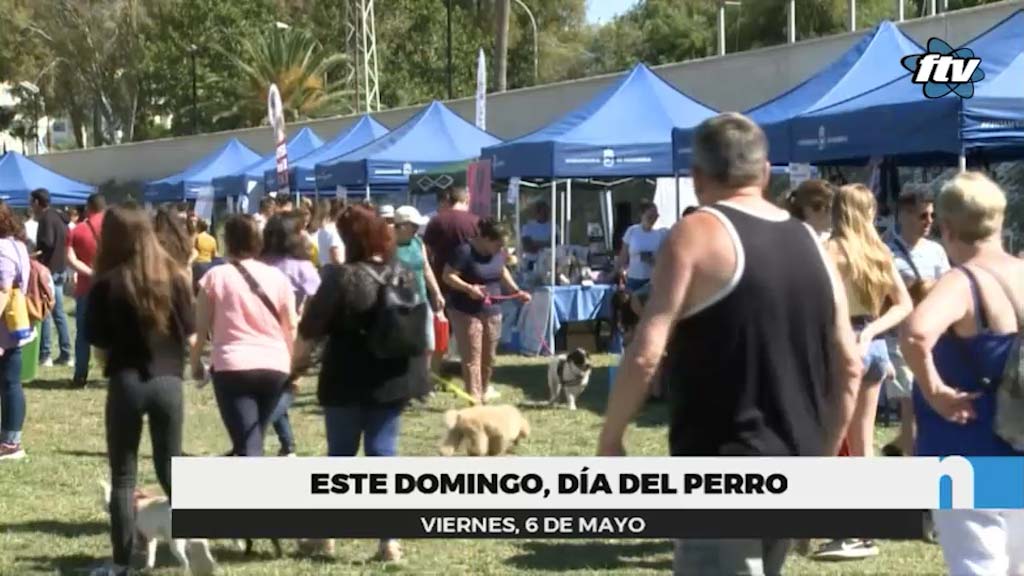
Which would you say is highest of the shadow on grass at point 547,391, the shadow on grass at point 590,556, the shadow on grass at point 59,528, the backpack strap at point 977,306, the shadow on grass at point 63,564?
the backpack strap at point 977,306

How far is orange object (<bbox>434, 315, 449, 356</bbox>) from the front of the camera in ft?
41.1

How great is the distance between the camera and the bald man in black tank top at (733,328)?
3846 mm

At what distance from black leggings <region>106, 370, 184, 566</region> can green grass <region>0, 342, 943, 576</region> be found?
46 centimetres

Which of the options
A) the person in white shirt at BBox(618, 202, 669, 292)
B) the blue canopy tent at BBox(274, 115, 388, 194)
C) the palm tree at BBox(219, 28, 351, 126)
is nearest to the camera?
the person in white shirt at BBox(618, 202, 669, 292)

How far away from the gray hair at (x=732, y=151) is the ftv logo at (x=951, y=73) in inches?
291

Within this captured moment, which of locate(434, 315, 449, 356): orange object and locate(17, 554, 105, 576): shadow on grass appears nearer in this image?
locate(17, 554, 105, 576): shadow on grass

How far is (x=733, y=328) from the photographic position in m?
3.86

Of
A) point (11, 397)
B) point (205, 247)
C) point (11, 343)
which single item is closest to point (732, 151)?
point (11, 343)

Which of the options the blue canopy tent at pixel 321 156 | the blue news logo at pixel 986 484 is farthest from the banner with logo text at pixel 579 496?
the blue canopy tent at pixel 321 156

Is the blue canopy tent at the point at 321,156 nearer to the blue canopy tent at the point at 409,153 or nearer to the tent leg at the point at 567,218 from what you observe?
the blue canopy tent at the point at 409,153

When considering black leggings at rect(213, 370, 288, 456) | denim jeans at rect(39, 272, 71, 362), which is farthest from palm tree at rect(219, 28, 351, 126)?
black leggings at rect(213, 370, 288, 456)

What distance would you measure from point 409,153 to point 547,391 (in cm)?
817

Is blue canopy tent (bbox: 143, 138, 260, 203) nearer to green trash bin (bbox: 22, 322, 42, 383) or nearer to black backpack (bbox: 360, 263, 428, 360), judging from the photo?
green trash bin (bbox: 22, 322, 42, 383)

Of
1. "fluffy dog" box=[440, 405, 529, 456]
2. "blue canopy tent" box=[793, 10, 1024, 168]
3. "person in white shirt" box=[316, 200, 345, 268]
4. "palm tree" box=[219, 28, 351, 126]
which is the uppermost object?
"palm tree" box=[219, 28, 351, 126]
